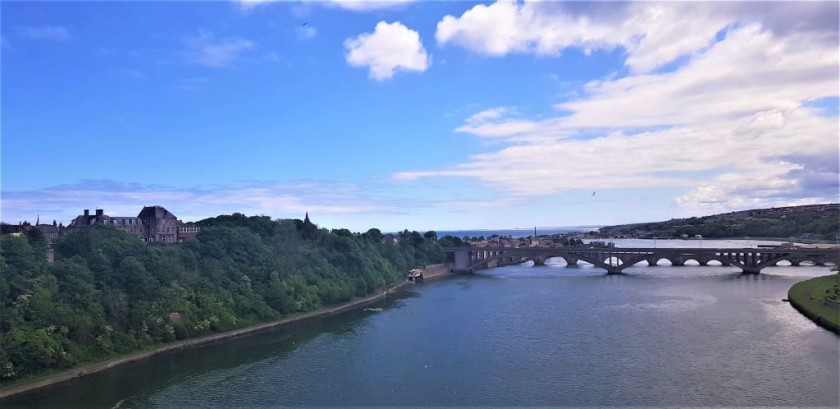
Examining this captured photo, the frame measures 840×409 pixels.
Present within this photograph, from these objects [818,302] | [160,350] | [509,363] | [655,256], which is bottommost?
[509,363]

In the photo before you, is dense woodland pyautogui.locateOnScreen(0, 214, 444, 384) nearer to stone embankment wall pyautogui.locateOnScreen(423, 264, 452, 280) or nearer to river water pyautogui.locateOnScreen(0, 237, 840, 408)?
river water pyautogui.locateOnScreen(0, 237, 840, 408)

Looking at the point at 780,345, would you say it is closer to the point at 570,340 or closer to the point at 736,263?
the point at 570,340

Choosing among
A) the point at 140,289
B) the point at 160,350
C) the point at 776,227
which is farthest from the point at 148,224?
Result: the point at 776,227

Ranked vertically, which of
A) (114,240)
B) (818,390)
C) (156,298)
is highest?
(114,240)

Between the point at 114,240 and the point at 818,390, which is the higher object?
the point at 114,240

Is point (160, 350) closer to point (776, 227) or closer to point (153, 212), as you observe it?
point (153, 212)

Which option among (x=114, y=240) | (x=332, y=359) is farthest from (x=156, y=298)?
(x=332, y=359)

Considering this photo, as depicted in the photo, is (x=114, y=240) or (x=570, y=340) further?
(x=114, y=240)
